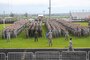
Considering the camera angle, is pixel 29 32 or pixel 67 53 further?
pixel 29 32

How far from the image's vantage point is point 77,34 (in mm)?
42375

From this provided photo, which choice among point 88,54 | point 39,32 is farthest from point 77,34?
point 88,54

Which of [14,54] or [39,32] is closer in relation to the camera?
[14,54]

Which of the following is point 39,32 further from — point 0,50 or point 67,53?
point 67,53

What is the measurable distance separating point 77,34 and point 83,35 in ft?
2.62

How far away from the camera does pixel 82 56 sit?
17.8 m

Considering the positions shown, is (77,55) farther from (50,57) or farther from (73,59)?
(50,57)

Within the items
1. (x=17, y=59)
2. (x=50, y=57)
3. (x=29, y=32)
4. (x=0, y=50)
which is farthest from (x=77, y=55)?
(x=29, y=32)

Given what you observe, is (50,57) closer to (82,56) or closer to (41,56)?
(41,56)

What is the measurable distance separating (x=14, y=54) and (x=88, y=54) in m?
4.05

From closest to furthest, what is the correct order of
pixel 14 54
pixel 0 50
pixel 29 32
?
1. pixel 14 54
2. pixel 0 50
3. pixel 29 32

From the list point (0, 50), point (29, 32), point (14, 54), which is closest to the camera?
point (14, 54)

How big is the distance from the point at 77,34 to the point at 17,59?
25440mm

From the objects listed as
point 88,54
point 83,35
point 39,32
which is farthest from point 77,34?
→ point 88,54
